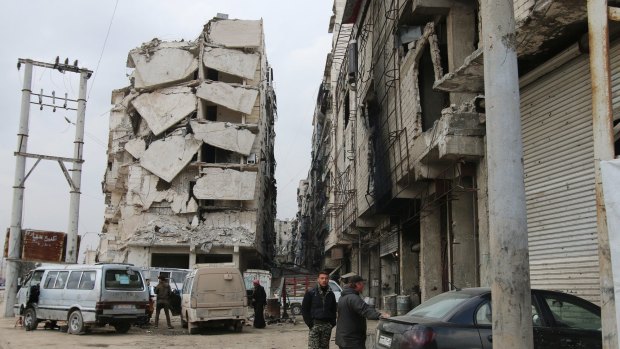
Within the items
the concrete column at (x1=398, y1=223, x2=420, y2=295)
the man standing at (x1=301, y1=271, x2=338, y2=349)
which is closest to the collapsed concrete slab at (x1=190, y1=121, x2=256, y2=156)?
the concrete column at (x1=398, y1=223, x2=420, y2=295)

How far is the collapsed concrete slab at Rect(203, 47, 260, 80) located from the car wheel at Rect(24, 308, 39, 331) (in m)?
26.1

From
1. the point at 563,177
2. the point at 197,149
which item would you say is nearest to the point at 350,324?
the point at 563,177

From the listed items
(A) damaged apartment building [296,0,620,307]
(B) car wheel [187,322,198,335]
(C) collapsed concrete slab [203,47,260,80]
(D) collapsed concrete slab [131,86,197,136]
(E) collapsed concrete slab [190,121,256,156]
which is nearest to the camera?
(A) damaged apartment building [296,0,620,307]

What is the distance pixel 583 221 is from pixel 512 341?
5.65m

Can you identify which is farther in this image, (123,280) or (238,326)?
(238,326)

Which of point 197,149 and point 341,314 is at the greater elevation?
point 197,149

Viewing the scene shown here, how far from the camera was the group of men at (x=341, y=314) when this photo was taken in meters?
7.09

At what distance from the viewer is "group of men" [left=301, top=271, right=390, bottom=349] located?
23.3 feet

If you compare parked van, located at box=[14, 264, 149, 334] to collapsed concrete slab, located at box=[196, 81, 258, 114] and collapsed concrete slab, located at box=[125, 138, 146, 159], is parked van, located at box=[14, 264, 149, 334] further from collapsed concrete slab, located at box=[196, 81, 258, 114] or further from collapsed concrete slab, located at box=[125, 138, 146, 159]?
collapsed concrete slab, located at box=[125, 138, 146, 159]

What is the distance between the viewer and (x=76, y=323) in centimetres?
1688

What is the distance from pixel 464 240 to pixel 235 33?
3191 centimetres

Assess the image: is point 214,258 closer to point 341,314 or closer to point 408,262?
point 408,262

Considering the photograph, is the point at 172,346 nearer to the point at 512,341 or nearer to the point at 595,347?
the point at 595,347

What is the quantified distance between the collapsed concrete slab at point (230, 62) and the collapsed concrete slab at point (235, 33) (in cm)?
67
